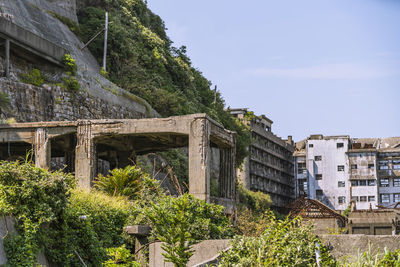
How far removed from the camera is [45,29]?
35.8m

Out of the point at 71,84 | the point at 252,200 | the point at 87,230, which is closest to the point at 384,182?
the point at 252,200

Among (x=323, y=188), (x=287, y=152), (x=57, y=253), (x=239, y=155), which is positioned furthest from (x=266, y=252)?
(x=287, y=152)

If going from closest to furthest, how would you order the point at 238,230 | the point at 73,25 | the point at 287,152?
the point at 238,230 → the point at 73,25 → the point at 287,152

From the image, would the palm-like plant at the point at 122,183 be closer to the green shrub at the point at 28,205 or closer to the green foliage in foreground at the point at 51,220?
the green foliage in foreground at the point at 51,220

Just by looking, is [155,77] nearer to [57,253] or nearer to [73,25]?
[73,25]

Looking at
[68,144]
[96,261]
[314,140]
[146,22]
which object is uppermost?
[146,22]

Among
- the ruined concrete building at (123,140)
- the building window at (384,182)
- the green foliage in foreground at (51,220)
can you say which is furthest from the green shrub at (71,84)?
the building window at (384,182)

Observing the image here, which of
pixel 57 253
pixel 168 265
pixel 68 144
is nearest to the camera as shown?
pixel 168 265

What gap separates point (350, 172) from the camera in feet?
273

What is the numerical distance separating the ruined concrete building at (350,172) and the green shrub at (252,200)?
20015 mm

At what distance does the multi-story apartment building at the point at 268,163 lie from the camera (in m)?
77.4

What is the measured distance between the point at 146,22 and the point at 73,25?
14736 millimetres

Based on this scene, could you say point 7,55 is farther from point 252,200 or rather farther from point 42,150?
point 252,200

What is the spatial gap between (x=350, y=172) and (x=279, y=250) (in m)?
77.4
